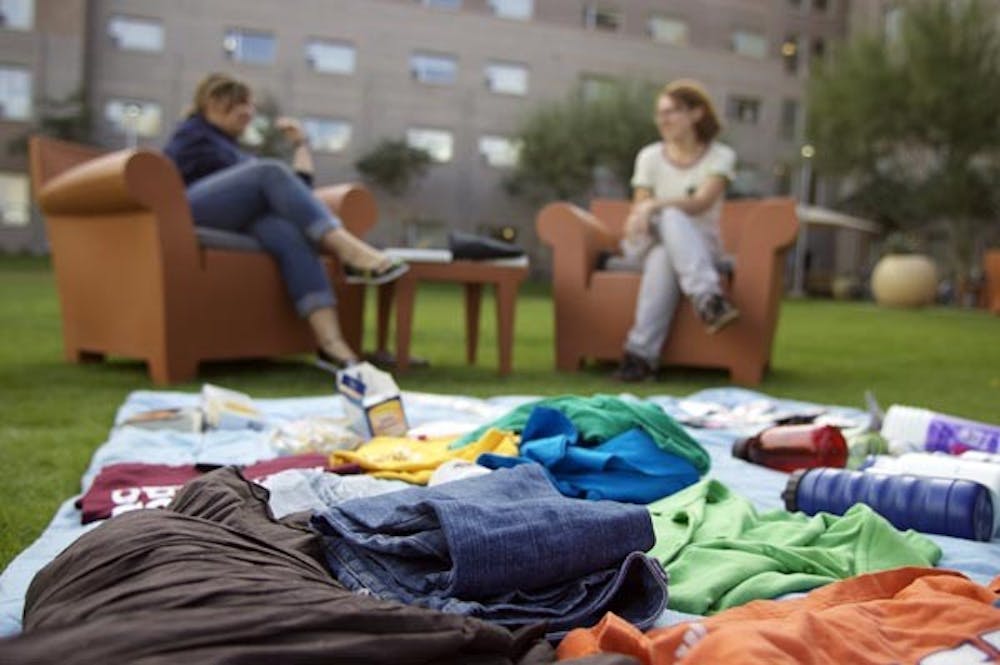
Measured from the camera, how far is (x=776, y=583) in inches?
53.0

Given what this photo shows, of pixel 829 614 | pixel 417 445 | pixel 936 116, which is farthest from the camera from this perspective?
pixel 936 116

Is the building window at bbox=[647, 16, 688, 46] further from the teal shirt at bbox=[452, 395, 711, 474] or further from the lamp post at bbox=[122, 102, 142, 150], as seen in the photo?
the teal shirt at bbox=[452, 395, 711, 474]

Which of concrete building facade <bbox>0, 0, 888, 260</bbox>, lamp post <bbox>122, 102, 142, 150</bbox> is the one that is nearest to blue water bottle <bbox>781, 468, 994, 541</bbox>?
concrete building facade <bbox>0, 0, 888, 260</bbox>

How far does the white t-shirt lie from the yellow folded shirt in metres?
2.75

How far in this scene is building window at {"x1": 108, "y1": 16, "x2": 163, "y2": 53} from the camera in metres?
19.6

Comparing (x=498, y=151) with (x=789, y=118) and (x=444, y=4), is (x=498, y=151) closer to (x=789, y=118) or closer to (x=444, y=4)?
(x=444, y=4)

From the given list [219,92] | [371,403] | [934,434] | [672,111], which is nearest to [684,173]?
[672,111]

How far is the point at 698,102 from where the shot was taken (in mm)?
4562

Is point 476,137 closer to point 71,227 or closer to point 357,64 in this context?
point 357,64

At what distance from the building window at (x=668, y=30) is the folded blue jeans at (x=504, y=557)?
943 inches

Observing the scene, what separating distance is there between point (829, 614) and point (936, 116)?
56.9 feet

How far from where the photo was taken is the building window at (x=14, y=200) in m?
19.3

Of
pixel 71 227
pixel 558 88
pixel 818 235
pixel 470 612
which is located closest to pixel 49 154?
pixel 71 227

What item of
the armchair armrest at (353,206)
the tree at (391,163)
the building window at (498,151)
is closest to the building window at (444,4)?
the building window at (498,151)
